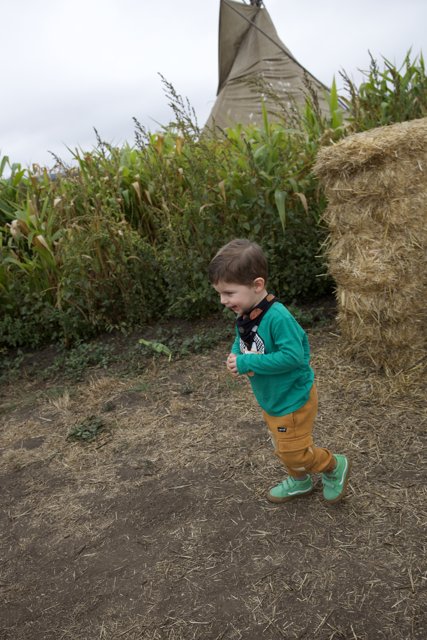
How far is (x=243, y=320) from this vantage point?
2.12m

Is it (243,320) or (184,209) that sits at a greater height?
(184,209)

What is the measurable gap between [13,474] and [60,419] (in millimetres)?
598

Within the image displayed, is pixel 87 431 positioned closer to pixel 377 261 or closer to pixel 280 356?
pixel 280 356

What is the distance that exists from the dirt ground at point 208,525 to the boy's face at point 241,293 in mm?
950

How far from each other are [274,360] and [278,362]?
2 cm

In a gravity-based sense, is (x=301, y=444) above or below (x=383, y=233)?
below

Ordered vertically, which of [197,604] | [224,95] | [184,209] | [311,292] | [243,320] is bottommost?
[197,604]

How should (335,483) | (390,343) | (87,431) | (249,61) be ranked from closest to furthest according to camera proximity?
(335,483)
(87,431)
(390,343)
(249,61)

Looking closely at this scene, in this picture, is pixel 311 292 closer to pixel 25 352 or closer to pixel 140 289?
pixel 140 289

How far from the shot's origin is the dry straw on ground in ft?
10.6

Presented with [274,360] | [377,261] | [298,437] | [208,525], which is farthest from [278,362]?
[377,261]

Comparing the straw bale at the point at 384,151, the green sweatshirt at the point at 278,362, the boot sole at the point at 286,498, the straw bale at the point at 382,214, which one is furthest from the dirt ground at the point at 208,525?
the straw bale at the point at 384,151

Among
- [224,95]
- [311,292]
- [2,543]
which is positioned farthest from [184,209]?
[224,95]

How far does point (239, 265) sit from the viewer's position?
197 centimetres
